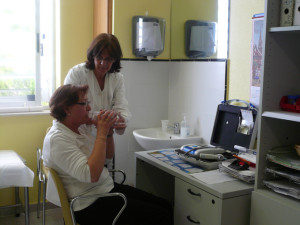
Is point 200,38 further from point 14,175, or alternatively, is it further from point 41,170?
Result: point 14,175

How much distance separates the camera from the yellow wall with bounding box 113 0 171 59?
117 inches

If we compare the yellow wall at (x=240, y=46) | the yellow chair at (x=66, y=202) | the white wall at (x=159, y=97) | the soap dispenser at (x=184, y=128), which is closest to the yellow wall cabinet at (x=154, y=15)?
the white wall at (x=159, y=97)

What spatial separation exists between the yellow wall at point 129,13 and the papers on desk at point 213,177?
1408 mm

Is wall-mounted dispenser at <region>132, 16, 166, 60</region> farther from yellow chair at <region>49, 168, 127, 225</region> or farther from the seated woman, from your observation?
yellow chair at <region>49, 168, 127, 225</region>

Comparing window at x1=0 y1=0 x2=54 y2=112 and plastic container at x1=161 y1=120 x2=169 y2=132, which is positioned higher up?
window at x1=0 y1=0 x2=54 y2=112

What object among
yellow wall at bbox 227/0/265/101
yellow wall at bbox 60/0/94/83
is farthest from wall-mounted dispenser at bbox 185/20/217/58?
yellow wall at bbox 60/0/94/83

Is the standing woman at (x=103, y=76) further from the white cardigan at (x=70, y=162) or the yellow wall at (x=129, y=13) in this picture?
the yellow wall at (x=129, y=13)

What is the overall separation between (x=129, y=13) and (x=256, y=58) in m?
1.19

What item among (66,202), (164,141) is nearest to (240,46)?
(164,141)

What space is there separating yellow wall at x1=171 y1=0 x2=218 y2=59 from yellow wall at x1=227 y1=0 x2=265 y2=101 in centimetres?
26

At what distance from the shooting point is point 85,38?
11.0ft

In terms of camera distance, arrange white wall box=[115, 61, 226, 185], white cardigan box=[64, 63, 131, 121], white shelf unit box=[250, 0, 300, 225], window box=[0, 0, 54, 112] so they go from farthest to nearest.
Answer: window box=[0, 0, 54, 112]
white wall box=[115, 61, 226, 185]
white cardigan box=[64, 63, 131, 121]
white shelf unit box=[250, 0, 300, 225]

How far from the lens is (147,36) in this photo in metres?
2.95

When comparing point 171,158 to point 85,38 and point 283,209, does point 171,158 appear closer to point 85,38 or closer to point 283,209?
point 283,209
